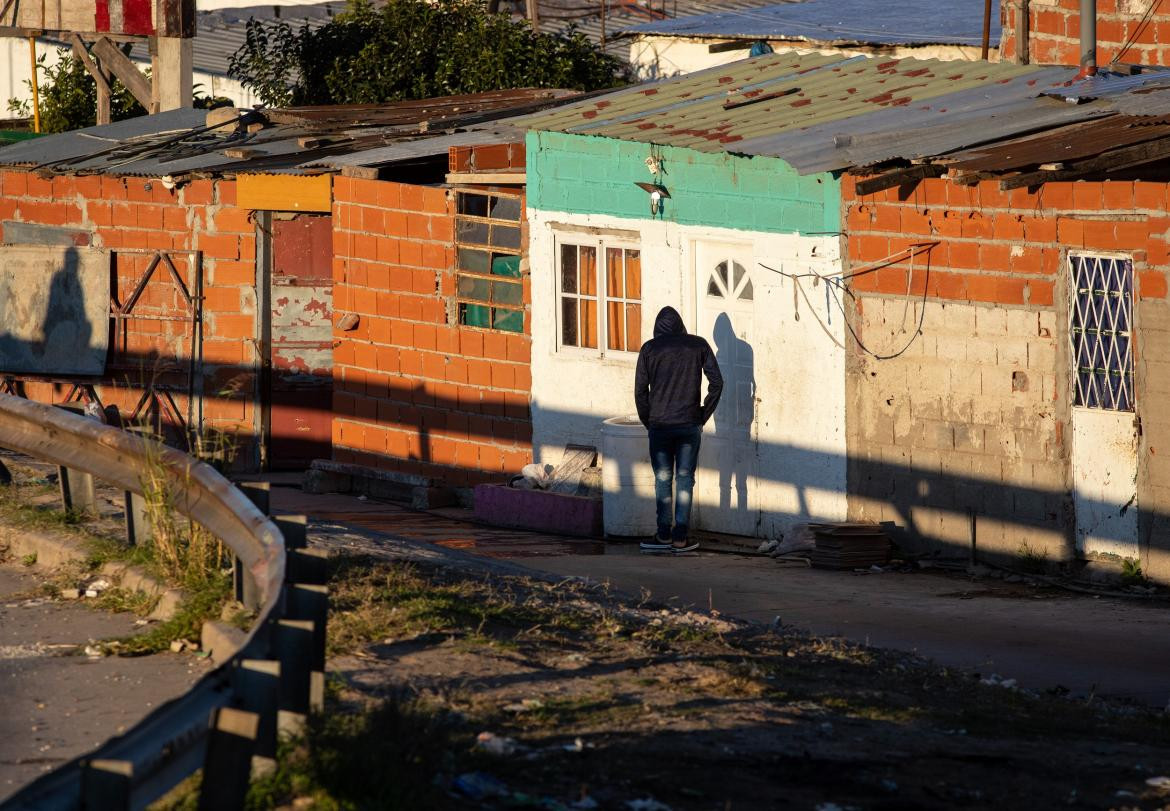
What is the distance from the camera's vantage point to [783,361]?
14.1m

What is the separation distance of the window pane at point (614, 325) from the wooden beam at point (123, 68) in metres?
10.9

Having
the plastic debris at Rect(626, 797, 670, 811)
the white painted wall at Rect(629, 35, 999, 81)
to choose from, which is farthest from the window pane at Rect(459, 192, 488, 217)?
the white painted wall at Rect(629, 35, 999, 81)

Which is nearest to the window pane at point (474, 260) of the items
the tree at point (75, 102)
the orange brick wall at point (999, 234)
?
the orange brick wall at point (999, 234)

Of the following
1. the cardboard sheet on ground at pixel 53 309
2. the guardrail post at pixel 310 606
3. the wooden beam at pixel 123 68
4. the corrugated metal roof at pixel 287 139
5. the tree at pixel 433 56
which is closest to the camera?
the guardrail post at pixel 310 606

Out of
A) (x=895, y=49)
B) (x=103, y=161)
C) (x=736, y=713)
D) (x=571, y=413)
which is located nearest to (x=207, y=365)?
(x=103, y=161)

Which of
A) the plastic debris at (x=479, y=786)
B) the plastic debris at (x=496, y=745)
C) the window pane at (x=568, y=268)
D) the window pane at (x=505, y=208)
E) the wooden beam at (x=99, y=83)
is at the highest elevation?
the wooden beam at (x=99, y=83)

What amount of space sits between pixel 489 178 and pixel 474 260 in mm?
837

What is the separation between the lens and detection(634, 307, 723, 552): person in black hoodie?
546 inches

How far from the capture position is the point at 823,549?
13242 millimetres

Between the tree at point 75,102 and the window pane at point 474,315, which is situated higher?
the tree at point 75,102

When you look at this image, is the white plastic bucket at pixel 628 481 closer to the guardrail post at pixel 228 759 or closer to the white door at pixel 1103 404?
the white door at pixel 1103 404

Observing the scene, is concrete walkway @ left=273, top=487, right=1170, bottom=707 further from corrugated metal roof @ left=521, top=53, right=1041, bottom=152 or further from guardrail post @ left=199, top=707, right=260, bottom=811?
guardrail post @ left=199, top=707, right=260, bottom=811

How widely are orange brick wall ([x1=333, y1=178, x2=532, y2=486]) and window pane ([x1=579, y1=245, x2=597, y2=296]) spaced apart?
680 mm

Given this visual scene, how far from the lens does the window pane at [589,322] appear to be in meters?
15.9
